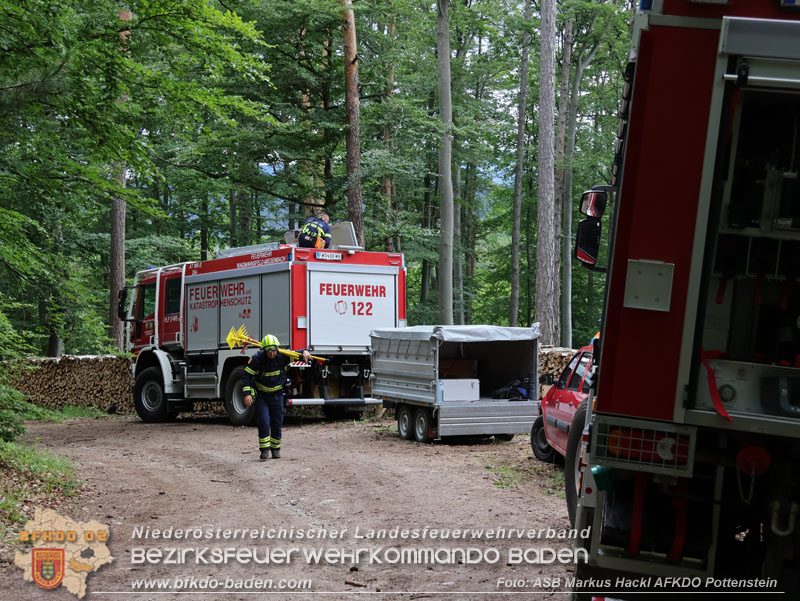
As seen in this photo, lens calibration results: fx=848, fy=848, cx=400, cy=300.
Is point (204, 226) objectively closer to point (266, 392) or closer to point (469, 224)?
point (469, 224)

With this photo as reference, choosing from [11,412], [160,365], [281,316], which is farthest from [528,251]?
[11,412]

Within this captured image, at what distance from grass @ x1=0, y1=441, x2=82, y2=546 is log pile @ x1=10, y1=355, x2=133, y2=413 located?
13240 mm

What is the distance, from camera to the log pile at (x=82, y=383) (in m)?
24.3

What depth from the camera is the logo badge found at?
6363mm

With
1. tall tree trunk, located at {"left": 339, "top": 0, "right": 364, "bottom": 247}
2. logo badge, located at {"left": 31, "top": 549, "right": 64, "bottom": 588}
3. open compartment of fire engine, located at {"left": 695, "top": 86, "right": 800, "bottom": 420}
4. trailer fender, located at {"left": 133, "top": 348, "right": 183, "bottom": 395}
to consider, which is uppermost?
tall tree trunk, located at {"left": 339, "top": 0, "right": 364, "bottom": 247}

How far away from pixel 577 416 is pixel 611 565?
14.1 feet

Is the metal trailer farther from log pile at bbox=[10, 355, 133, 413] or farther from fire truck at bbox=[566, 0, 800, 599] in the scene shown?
log pile at bbox=[10, 355, 133, 413]

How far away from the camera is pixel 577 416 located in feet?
27.7

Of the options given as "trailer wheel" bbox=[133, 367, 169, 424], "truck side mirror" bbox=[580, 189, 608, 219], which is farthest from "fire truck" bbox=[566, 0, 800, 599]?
"trailer wheel" bbox=[133, 367, 169, 424]

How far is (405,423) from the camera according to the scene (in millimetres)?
14727

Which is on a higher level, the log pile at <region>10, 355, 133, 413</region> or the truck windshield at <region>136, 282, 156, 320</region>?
the truck windshield at <region>136, 282, 156, 320</region>

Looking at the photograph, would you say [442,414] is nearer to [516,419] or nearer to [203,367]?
[516,419]

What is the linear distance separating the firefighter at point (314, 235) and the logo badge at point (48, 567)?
1031cm

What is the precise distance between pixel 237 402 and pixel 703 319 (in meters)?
14.3
